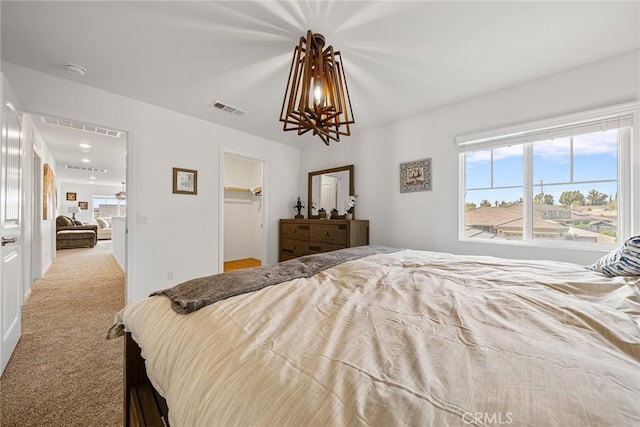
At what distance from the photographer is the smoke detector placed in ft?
7.23

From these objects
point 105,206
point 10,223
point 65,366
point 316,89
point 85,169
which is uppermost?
point 85,169

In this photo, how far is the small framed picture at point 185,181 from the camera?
3195mm

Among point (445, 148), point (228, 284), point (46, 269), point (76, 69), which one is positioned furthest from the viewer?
point (46, 269)

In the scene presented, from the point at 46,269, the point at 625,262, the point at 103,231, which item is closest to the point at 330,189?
the point at 625,262

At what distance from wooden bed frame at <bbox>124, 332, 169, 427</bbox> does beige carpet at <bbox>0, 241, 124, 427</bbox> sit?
0.45m

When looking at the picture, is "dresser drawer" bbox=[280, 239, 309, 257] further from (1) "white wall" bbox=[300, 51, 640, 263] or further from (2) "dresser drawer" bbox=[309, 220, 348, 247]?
(1) "white wall" bbox=[300, 51, 640, 263]

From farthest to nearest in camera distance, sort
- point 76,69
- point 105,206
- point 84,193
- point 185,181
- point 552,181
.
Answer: point 105,206 → point 84,193 → point 185,181 → point 552,181 → point 76,69

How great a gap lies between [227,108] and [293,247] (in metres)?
2.24

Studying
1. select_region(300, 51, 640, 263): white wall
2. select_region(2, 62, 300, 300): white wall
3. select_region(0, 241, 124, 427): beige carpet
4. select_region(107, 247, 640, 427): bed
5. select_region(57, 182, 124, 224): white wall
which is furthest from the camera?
select_region(57, 182, 124, 224): white wall

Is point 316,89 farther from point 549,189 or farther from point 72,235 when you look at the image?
point 72,235

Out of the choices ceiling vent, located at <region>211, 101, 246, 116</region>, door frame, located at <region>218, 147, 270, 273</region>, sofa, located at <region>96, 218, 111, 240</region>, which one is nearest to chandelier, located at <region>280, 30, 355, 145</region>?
ceiling vent, located at <region>211, 101, 246, 116</region>

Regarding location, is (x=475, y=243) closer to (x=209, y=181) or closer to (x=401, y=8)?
(x=401, y=8)

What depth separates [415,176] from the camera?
10.4 ft

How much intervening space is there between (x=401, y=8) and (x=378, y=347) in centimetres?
198
